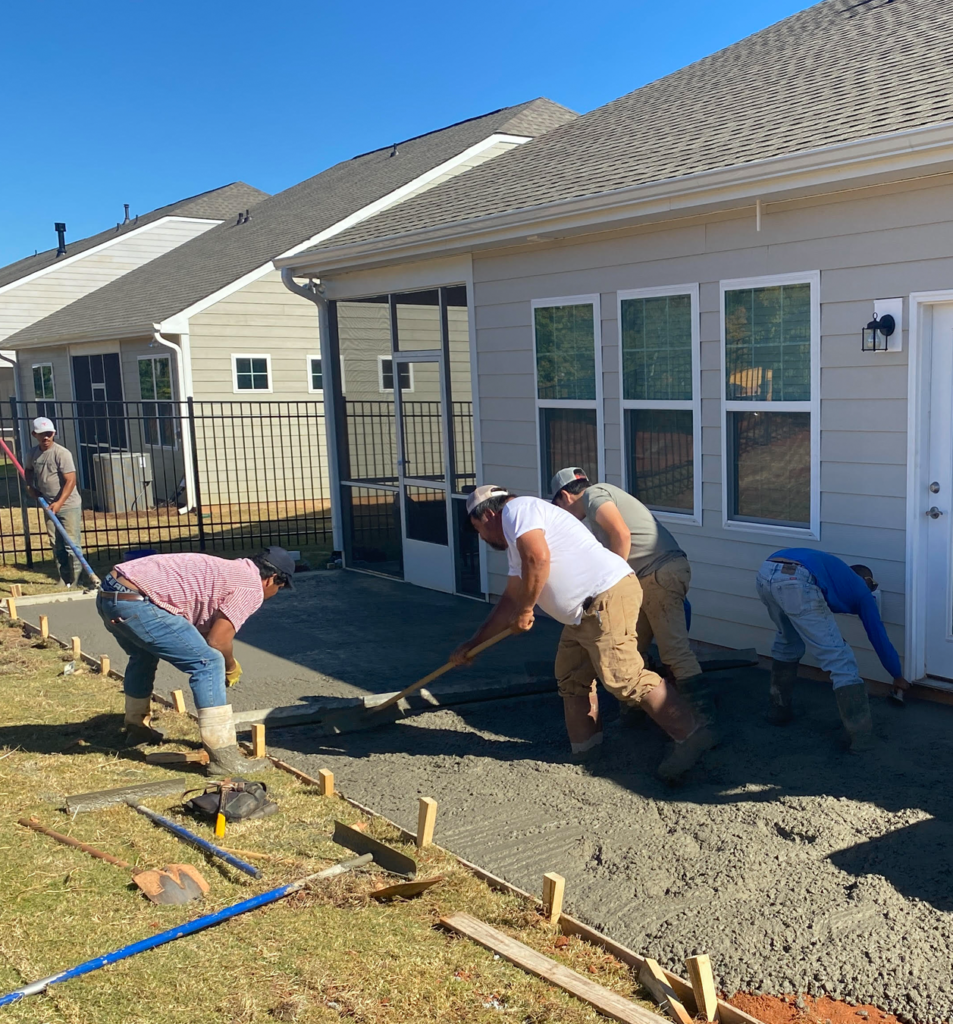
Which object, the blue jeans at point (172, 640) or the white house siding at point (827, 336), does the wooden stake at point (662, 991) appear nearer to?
the blue jeans at point (172, 640)

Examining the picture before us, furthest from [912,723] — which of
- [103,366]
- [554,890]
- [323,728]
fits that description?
[103,366]

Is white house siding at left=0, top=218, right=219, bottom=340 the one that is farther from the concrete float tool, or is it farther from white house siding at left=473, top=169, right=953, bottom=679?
the concrete float tool

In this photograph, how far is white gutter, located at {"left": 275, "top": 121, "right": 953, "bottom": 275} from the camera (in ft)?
18.6

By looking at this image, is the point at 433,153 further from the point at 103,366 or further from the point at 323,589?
the point at 323,589

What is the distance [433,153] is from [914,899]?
18.7m

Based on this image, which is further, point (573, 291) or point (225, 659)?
point (573, 291)

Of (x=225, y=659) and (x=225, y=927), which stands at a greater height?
(x=225, y=659)

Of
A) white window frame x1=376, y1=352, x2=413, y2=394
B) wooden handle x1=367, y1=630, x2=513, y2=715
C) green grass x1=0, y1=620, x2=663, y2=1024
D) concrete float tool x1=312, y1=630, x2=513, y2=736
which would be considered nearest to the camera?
green grass x1=0, y1=620, x2=663, y2=1024

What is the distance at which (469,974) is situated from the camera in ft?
11.4

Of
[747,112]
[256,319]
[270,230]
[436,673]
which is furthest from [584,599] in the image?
[270,230]

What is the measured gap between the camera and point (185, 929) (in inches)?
147

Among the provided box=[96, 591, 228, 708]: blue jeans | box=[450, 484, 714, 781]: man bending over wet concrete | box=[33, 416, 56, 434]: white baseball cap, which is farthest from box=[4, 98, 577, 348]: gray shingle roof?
box=[450, 484, 714, 781]: man bending over wet concrete

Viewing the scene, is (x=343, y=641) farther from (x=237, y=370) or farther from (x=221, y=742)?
(x=237, y=370)

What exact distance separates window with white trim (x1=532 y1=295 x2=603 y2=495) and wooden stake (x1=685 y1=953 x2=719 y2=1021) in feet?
17.9
